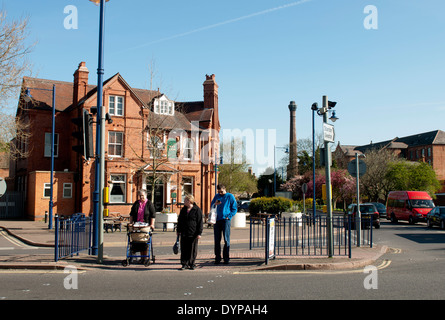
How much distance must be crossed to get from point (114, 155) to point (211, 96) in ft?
34.9

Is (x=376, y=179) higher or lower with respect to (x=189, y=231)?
higher

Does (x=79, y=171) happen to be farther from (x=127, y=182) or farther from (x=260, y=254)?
(x=260, y=254)

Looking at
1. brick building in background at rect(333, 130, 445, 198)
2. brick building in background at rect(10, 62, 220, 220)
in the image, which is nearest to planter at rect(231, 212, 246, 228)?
brick building in background at rect(10, 62, 220, 220)

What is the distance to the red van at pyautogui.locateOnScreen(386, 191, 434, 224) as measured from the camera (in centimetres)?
2944

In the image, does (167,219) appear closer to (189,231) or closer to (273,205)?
(273,205)

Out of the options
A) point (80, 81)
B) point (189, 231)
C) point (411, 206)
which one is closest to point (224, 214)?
point (189, 231)

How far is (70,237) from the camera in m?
10.9

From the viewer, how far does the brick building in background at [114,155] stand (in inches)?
1156

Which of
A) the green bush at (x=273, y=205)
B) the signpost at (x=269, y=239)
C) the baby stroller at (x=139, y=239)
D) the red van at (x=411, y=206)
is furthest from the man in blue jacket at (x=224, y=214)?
the red van at (x=411, y=206)

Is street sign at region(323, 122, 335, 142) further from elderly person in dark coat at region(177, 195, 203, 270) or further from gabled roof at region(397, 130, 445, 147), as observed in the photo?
gabled roof at region(397, 130, 445, 147)

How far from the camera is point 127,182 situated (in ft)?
101

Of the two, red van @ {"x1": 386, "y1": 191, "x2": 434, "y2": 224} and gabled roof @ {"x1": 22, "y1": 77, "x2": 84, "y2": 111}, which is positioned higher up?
gabled roof @ {"x1": 22, "y1": 77, "x2": 84, "y2": 111}

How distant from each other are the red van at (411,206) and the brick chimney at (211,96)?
16079 millimetres

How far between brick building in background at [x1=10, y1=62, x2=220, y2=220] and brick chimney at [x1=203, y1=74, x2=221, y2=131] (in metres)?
1.50
